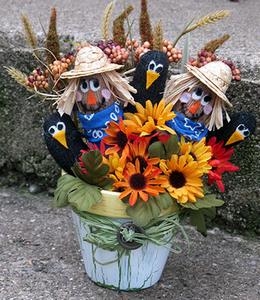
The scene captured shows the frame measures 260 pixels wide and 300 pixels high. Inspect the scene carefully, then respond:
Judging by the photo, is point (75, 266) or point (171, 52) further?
point (75, 266)

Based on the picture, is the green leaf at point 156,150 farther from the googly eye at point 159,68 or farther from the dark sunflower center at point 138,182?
the googly eye at point 159,68

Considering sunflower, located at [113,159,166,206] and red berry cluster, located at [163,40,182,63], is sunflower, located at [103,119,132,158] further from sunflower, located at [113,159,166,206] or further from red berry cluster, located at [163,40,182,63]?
red berry cluster, located at [163,40,182,63]

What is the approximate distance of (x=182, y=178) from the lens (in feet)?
5.15

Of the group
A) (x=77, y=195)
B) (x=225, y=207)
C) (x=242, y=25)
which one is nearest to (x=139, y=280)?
(x=77, y=195)

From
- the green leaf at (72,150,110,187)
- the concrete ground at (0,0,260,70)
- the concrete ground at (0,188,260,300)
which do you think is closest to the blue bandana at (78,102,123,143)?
the green leaf at (72,150,110,187)

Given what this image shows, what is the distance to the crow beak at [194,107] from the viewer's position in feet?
5.26

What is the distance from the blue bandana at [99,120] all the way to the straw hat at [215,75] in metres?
0.20

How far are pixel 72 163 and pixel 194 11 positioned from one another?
3.59ft

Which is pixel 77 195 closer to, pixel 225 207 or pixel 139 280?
pixel 139 280

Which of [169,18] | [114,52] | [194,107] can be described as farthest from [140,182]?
[169,18]

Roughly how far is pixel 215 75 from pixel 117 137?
0.88 ft

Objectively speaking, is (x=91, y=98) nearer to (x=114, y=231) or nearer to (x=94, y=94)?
(x=94, y=94)

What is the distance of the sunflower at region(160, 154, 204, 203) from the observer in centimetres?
155

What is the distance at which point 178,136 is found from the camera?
164 centimetres
